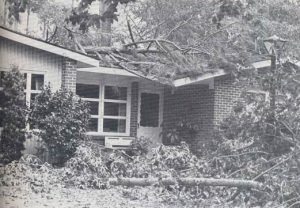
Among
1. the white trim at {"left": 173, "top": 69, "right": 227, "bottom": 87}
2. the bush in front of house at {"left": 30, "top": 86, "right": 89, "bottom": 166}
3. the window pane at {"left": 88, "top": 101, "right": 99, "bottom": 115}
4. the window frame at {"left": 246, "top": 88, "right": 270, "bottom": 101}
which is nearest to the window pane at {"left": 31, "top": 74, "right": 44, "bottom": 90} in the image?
the bush in front of house at {"left": 30, "top": 86, "right": 89, "bottom": 166}

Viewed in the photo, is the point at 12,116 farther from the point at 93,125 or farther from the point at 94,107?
the point at 94,107

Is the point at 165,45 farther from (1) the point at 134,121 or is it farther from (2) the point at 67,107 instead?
(2) the point at 67,107

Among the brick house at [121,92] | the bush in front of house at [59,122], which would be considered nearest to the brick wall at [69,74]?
the brick house at [121,92]

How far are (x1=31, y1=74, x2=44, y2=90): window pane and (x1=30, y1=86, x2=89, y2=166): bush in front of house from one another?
0.35 feet

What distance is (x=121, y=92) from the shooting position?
657 cm

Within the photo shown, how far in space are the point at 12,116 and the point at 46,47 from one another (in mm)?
1383

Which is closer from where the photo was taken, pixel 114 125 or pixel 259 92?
pixel 259 92

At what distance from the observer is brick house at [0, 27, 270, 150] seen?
16.8 feet

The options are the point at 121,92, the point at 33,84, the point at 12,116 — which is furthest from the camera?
the point at 121,92

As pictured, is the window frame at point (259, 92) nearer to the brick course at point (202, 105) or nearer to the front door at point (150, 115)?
the brick course at point (202, 105)

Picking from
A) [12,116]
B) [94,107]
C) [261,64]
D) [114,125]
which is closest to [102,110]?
[94,107]

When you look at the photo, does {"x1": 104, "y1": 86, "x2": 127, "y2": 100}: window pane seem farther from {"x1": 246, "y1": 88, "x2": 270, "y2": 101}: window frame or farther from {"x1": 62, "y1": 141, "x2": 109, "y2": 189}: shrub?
{"x1": 246, "y1": 88, "x2": 270, "y2": 101}: window frame

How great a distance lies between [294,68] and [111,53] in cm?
222

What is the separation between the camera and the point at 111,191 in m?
4.85
